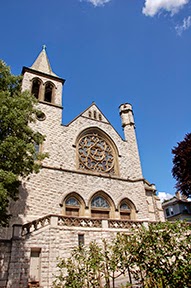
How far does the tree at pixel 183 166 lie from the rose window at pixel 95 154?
7577 mm

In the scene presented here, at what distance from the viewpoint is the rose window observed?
17.9 m

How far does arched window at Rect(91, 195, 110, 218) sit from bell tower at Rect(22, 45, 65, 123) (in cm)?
746

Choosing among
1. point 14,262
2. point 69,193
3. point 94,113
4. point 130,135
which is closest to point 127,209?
point 69,193

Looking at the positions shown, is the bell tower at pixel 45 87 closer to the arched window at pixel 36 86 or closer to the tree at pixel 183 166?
the arched window at pixel 36 86

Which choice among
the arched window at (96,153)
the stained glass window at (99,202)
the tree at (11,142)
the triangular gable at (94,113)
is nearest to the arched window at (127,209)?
the stained glass window at (99,202)

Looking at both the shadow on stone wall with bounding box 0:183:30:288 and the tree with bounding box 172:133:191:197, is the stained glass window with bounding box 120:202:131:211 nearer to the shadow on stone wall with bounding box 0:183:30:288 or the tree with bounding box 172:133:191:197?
the tree with bounding box 172:133:191:197

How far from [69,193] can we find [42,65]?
48.4 feet

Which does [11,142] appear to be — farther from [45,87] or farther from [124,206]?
[45,87]

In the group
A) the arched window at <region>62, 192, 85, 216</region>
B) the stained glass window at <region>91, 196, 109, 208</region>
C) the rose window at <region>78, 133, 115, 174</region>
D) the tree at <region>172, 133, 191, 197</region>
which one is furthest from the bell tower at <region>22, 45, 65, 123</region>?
the tree at <region>172, 133, 191, 197</region>

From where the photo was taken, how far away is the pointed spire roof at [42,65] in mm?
22341

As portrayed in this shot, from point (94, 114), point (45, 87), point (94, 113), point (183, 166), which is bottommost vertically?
point (183, 166)

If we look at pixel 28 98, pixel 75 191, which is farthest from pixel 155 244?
pixel 75 191

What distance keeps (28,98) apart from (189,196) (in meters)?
17.7

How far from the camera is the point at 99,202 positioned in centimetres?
1636
